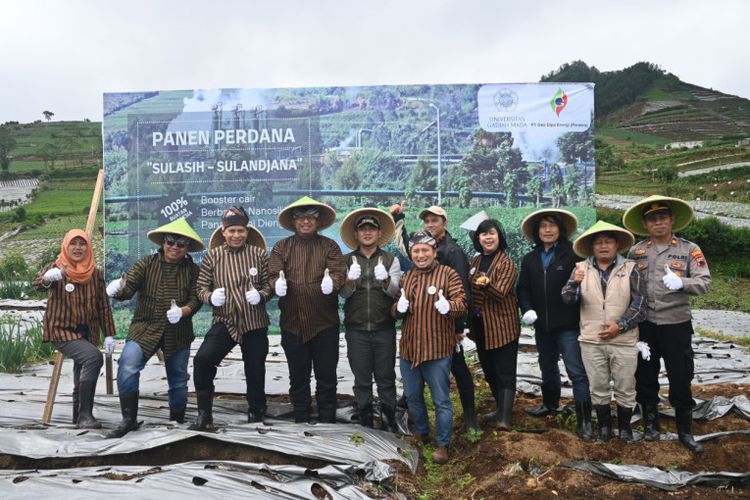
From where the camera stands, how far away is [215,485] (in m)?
3.17

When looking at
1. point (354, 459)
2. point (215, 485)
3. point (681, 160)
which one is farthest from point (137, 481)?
point (681, 160)

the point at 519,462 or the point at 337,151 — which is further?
the point at 337,151

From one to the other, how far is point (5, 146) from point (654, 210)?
47302mm

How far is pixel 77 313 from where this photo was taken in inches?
174

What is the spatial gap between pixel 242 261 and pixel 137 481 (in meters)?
1.72

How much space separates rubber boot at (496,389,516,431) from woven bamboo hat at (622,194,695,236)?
4.68 ft

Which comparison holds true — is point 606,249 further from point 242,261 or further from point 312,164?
point 312,164

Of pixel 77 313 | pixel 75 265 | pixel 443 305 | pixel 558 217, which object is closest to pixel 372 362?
pixel 443 305

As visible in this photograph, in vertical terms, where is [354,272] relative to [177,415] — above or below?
above

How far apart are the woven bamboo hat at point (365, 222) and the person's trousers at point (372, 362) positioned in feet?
→ 2.25

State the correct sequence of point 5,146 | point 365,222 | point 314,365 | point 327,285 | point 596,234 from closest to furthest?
point 596,234 < point 327,285 < point 365,222 < point 314,365 < point 5,146

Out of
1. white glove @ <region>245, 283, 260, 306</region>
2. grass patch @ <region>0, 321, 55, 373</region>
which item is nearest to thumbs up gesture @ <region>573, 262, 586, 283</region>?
white glove @ <region>245, 283, 260, 306</region>

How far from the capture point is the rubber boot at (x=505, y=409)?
437cm

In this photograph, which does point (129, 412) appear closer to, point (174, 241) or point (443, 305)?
point (174, 241)
